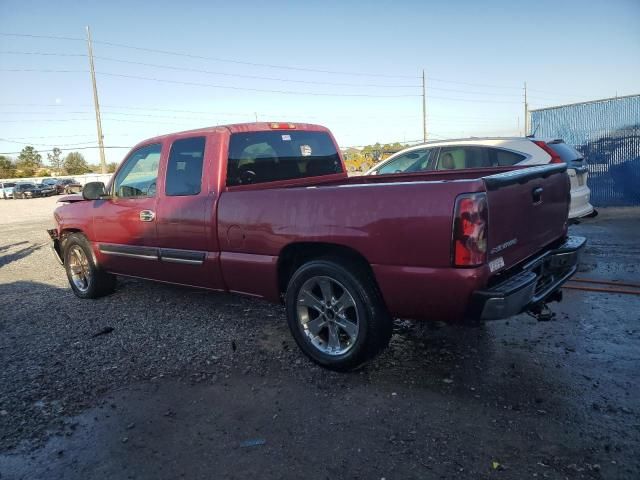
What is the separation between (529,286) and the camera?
2.96 m

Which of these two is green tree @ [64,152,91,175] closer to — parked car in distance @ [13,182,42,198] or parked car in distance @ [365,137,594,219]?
parked car in distance @ [13,182,42,198]

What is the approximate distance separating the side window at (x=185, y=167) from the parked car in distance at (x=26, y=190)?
43.2 m

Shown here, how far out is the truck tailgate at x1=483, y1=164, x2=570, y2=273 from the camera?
9.41 feet

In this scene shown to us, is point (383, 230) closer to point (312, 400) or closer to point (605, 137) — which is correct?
point (312, 400)

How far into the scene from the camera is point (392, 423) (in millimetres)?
2865

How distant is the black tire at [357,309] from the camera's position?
3250 mm

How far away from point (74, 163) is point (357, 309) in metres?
103

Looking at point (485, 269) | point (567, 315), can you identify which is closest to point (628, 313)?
point (567, 315)

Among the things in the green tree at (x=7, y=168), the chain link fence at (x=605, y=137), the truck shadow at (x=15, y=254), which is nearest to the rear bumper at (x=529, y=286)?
the truck shadow at (x=15, y=254)

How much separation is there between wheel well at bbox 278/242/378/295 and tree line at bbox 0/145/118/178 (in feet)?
198

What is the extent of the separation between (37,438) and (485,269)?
2.88 m

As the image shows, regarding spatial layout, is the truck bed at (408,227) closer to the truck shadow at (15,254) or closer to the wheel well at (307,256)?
the wheel well at (307,256)

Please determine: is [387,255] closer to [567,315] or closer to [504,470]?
[504,470]

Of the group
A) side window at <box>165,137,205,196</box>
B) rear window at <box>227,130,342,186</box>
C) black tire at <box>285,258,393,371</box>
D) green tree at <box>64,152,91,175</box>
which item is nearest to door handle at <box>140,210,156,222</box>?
side window at <box>165,137,205,196</box>
